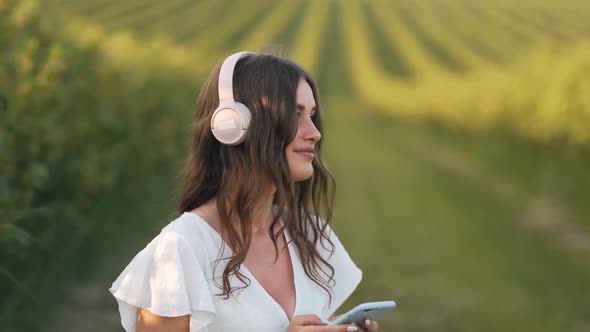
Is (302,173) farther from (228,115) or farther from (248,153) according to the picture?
(228,115)

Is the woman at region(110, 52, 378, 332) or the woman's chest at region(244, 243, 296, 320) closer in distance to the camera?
the woman at region(110, 52, 378, 332)

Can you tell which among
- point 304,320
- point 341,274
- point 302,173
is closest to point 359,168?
point 341,274

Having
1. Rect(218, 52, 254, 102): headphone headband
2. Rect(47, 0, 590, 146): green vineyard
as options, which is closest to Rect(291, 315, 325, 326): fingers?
Rect(218, 52, 254, 102): headphone headband

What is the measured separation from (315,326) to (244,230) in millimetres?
335

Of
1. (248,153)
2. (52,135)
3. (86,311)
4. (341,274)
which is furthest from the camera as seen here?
(86,311)

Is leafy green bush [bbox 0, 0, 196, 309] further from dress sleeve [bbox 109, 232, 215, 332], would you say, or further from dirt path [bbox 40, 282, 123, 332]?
dress sleeve [bbox 109, 232, 215, 332]

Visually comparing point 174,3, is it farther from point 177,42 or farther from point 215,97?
point 215,97

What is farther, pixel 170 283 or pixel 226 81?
pixel 226 81

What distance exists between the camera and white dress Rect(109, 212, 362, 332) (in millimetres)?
2357

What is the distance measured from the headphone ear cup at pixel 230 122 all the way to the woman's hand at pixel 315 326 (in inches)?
18.4

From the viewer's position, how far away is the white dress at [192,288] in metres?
2.36

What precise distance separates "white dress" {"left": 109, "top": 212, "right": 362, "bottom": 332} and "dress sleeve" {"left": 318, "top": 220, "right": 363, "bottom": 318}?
0.28 metres

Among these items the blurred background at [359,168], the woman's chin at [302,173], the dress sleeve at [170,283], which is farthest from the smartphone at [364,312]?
the blurred background at [359,168]

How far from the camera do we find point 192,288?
2.37 m
